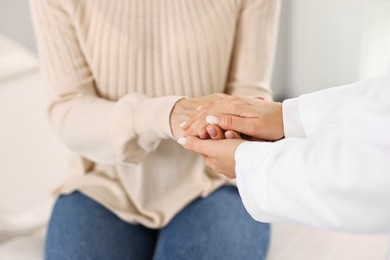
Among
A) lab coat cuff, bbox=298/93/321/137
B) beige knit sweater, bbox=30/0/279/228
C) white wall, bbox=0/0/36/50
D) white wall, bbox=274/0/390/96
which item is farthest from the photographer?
white wall, bbox=274/0/390/96

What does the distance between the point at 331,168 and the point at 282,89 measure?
5.27ft

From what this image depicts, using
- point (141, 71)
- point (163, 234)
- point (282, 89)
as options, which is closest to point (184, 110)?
point (141, 71)

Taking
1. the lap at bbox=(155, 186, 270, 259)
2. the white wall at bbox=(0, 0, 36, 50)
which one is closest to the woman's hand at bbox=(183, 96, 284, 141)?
the lap at bbox=(155, 186, 270, 259)

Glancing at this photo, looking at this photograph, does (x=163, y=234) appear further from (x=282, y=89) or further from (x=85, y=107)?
(x=282, y=89)

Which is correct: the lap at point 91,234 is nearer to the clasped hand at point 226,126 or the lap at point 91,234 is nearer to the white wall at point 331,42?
the clasped hand at point 226,126

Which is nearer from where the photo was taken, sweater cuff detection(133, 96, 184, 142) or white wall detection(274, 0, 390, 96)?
sweater cuff detection(133, 96, 184, 142)

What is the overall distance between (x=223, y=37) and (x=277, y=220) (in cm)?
49

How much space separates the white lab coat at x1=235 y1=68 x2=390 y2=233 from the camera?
0.57 m

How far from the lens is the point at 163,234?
1.05 m

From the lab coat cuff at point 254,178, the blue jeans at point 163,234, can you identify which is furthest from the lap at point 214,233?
the lab coat cuff at point 254,178

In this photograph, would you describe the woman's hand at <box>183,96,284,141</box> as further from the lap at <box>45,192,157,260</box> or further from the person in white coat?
the lap at <box>45,192,157,260</box>

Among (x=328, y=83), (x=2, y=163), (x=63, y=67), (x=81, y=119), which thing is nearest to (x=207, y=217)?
(x=81, y=119)

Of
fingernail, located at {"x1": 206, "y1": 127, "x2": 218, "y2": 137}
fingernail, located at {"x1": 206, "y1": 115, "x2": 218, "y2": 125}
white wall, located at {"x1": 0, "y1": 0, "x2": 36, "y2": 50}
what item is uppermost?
fingernail, located at {"x1": 206, "y1": 115, "x2": 218, "y2": 125}

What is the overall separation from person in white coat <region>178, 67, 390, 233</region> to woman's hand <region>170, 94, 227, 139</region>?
5.7 inches
